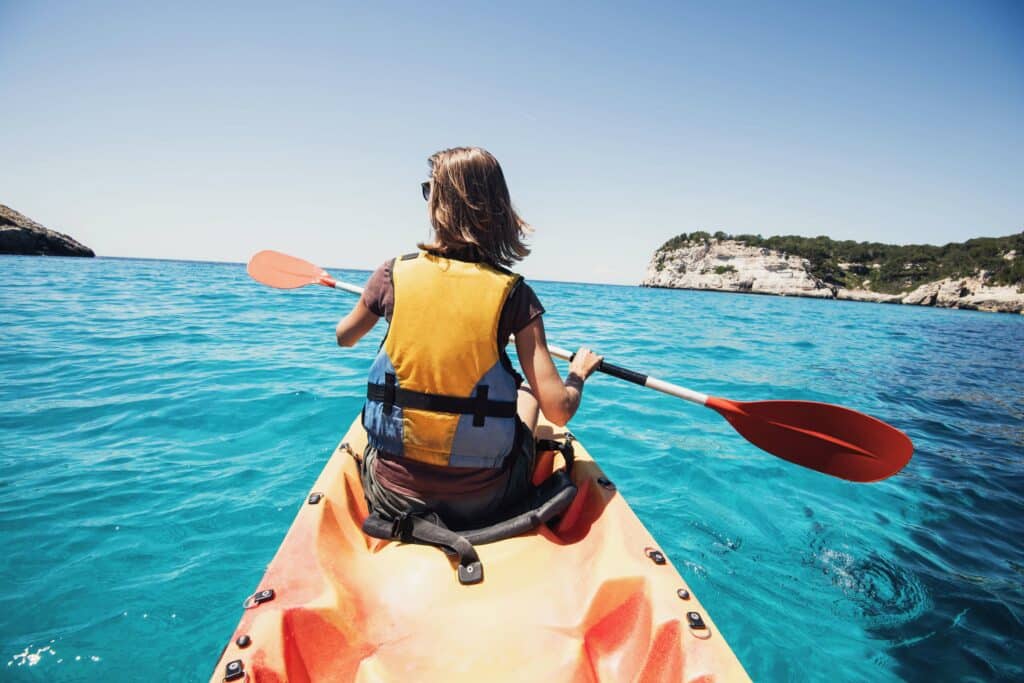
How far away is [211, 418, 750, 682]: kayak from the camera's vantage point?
4.41 feet

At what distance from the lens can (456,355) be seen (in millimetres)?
1717

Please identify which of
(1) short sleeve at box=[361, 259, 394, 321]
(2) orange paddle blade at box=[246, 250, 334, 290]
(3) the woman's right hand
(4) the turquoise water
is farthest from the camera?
(2) orange paddle blade at box=[246, 250, 334, 290]

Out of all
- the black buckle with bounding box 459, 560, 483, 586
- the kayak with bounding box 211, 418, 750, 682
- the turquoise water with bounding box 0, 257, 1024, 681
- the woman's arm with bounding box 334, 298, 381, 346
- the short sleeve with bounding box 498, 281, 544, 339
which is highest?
the short sleeve with bounding box 498, 281, 544, 339

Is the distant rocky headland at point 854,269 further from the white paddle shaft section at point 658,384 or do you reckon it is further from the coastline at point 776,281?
the white paddle shaft section at point 658,384

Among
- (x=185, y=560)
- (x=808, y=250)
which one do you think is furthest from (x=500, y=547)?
(x=808, y=250)

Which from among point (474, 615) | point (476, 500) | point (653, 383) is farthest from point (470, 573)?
point (653, 383)

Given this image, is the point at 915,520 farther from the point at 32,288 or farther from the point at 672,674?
the point at 32,288

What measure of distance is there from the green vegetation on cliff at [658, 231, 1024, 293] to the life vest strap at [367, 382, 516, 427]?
63794 mm

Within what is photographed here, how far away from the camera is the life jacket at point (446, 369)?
5.63ft

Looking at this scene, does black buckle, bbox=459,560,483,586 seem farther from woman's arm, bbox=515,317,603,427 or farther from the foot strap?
woman's arm, bbox=515,317,603,427

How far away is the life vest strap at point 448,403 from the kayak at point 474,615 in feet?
1.76

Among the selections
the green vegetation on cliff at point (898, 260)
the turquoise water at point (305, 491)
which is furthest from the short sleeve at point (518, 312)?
the green vegetation on cliff at point (898, 260)

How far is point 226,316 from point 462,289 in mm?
12823

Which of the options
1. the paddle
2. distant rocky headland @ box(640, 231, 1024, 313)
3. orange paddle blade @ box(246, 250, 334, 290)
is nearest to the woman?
the paddle
